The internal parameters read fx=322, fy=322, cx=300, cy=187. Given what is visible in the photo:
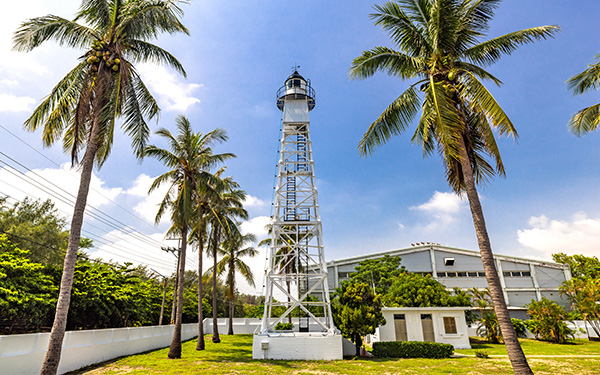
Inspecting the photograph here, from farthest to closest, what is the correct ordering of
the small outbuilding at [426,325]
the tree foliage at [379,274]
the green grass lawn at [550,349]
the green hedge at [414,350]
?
the tree foliage at [379,274]
the small outbuilding at [426,325]
the green grass lawn at [550,349]
the green hedge at [414,350]

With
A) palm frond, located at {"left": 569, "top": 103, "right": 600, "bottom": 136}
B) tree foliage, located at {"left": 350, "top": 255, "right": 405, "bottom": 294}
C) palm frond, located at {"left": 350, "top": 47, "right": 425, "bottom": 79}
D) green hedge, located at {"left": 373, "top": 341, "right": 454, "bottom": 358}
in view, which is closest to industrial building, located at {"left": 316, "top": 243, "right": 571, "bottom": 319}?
tree foliage, located at {"left": 350, "top": 255, "right": 405, "bottom": 294}

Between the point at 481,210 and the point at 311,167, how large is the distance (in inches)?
533

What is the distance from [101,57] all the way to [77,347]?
10.6m

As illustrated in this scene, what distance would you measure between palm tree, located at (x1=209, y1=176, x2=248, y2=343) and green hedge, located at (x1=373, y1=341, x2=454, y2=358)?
11731mm

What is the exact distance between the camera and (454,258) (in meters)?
41.2

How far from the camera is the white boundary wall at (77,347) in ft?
30.6

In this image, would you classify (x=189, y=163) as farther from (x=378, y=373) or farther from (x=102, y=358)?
(x=378, y=373)

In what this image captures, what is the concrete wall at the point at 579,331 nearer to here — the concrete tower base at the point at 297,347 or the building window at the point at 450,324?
the building window at the point at 450,324

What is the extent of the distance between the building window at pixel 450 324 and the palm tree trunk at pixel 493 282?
14935 millimetres

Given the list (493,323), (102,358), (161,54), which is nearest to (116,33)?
(161,54)

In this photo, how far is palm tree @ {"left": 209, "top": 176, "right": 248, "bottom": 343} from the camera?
21484 millimetres

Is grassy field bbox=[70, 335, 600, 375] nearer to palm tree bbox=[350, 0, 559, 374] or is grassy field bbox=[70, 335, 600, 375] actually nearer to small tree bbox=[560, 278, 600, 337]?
palm tree bbox=[350, 0, 559, 374]

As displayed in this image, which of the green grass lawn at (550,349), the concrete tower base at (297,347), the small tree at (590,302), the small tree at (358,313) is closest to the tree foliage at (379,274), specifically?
the green grass lawn at (550,349)

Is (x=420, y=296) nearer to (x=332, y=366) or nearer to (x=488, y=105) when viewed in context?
(x=332, y=366)
